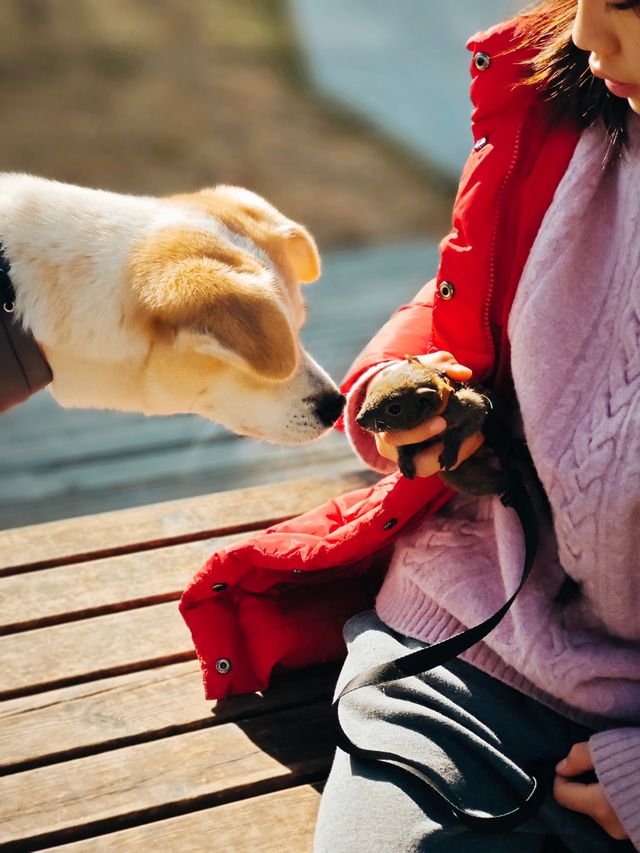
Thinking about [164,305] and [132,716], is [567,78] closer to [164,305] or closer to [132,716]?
[164,305]

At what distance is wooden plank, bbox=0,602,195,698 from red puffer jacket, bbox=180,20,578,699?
0.18 meters

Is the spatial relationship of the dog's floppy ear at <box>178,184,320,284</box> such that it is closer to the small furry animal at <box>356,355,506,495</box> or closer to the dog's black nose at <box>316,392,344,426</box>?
the dog's black nose at <box>316,392,344,426</box>

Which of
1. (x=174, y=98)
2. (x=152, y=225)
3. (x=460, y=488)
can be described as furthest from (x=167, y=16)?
(x=460, y=488)

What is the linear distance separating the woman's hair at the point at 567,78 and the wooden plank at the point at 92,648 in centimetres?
102

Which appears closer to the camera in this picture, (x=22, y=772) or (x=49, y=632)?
(x=22, y=772)

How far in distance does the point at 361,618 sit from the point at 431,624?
0.50ft

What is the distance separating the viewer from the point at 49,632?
1.70 meters

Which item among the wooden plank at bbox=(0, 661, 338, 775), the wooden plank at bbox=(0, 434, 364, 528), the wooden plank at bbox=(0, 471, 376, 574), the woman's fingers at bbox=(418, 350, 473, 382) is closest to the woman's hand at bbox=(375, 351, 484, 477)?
the woman's fingers at bbox=(418, 350, 473, 382)

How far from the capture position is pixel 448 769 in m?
1.16

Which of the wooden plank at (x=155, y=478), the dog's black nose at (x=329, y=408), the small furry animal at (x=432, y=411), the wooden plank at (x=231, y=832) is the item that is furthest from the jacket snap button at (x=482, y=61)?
the wooden plank at (x=155, y=478)

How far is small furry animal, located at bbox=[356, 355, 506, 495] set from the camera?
1171mm

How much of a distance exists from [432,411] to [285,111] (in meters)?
7.25

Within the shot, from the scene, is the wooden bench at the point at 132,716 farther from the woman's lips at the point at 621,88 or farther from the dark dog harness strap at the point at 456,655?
the woman's lips at the point at 621,88

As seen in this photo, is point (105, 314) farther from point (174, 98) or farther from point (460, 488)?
point (174, 98)
